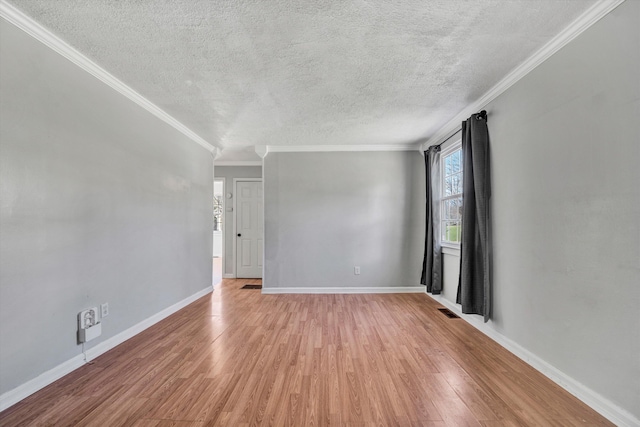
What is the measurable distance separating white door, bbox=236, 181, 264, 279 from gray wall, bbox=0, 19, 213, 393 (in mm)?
2512

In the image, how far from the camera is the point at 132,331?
2.81 metres

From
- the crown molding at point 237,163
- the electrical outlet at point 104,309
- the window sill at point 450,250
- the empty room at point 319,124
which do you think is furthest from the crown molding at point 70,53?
the window sill at point 450,250

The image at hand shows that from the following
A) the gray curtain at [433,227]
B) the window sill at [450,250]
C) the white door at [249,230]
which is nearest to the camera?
the window sill at [450,250]

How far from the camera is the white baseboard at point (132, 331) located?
2348 mm

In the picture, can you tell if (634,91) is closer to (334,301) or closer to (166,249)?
(334,301)

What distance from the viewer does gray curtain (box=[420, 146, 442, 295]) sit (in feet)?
13.4

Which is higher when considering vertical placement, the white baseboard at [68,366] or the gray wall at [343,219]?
the gray wall at [343,219]

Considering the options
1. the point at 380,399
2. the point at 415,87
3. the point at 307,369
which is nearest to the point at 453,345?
the point at 380,399

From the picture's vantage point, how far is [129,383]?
2.01 metres

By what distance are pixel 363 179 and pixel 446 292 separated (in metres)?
2.11

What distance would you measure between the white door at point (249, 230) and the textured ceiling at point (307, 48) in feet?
9.07

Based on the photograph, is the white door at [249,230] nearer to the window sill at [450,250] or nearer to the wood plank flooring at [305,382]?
the wood plank flooring at [305,382]

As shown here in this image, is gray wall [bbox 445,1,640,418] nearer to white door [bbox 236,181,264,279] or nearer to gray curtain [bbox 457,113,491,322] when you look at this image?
gray curtain [bbox 457,113,491,322]

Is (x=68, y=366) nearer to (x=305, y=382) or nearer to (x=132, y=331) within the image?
(x=132, y=331)
